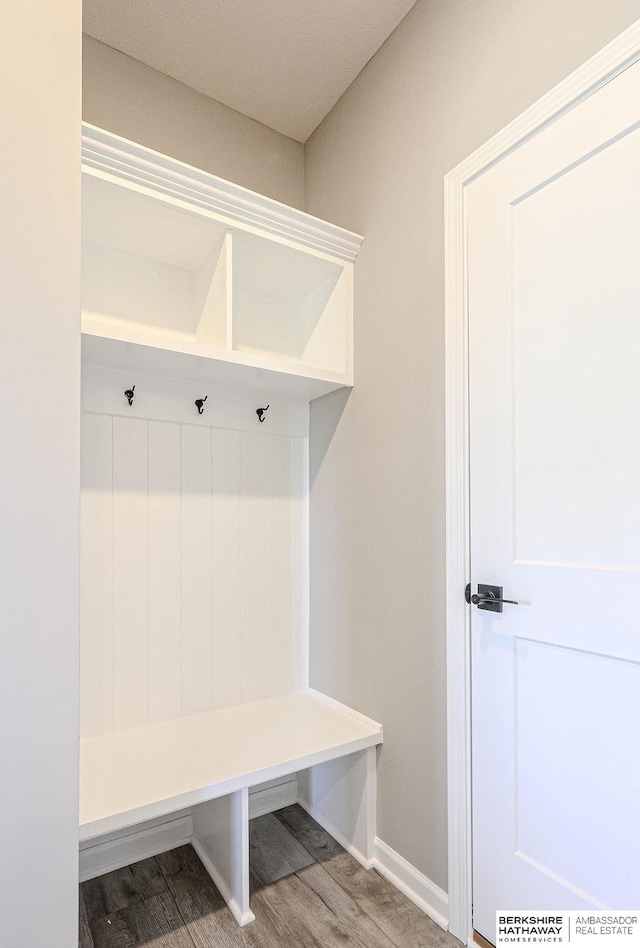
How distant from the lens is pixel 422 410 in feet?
5.21

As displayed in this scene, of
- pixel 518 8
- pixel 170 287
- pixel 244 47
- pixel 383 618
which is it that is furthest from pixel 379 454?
pixel 244 47

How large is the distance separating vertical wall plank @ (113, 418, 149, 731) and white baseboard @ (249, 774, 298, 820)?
22.7 inches

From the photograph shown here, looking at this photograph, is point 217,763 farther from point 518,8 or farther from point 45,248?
point 518,8

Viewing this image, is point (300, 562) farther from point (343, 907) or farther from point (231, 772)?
point (343, 907)

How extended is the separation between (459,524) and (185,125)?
1.72 meters

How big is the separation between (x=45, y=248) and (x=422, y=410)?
3.42ft

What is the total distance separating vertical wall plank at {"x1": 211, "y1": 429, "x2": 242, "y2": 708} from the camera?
1915mm

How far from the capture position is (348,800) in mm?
1793

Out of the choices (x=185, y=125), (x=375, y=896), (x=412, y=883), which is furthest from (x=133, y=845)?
(x=185, y=125)

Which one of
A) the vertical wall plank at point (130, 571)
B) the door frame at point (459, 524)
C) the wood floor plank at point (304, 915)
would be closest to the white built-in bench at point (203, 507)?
the vertical wall plank at point (130, 571)

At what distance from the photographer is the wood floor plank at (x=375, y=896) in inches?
55.2

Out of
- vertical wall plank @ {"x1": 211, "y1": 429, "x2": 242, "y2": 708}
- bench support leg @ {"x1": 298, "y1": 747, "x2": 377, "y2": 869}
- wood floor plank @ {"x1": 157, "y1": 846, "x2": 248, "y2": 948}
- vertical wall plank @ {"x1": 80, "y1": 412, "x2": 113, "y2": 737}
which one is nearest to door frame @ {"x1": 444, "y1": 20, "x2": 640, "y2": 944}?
bench support leg @ {"x1": 298, "y1": 747, "x2": 377, "y2": 869}

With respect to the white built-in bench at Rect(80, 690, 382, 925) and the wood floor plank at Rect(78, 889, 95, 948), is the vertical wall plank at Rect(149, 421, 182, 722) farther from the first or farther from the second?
the wood floor plank at Rect(78, 889, 95, 948)

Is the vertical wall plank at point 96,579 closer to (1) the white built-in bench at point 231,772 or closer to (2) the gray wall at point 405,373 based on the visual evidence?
(1) the white built-in bench at point 231,772
